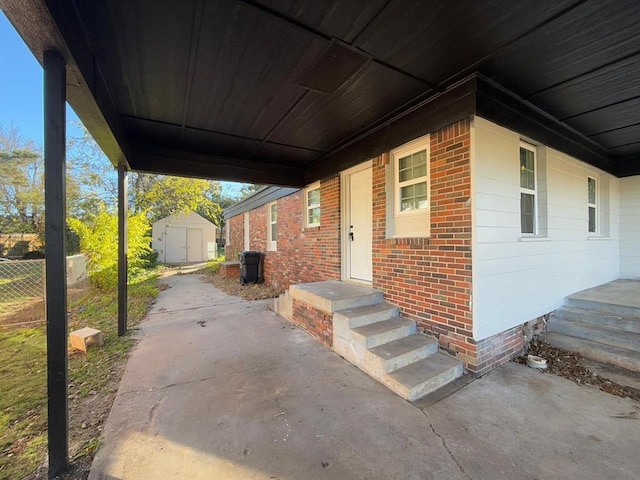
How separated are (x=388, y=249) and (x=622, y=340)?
9.68 ft

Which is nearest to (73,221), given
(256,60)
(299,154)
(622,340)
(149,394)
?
(299,154)

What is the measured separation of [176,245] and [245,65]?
19.8 meters

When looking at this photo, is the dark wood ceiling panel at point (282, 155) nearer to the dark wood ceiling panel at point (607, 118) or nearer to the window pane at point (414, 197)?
the window pane at point (414, 197)

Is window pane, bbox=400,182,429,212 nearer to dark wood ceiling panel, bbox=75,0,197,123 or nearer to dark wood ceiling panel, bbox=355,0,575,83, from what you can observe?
dark wood ceiling panel, bbox=355,0,575,83

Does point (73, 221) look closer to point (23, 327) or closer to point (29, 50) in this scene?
point (23, 327)

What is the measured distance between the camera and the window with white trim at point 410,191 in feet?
12.1

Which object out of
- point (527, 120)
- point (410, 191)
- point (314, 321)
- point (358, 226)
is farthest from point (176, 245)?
point (527, 120)

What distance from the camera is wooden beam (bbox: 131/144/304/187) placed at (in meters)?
4.56

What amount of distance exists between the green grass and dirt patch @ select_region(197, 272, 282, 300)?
2.60m

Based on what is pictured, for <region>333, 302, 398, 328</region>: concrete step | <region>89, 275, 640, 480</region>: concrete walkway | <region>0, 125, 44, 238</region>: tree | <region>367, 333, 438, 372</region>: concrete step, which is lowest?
<region>89, 275, 640, 480</region>: concrete walkway

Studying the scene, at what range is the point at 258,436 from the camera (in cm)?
214

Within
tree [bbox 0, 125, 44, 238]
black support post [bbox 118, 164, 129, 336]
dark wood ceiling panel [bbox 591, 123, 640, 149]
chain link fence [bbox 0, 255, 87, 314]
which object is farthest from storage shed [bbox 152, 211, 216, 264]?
dark wood ceiling panel [bbox 591, 123, 640, 149]

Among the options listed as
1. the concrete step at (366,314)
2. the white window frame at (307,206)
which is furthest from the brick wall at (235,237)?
the concrete step at (366,314)

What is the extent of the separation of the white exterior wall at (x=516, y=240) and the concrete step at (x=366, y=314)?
1076 mm
